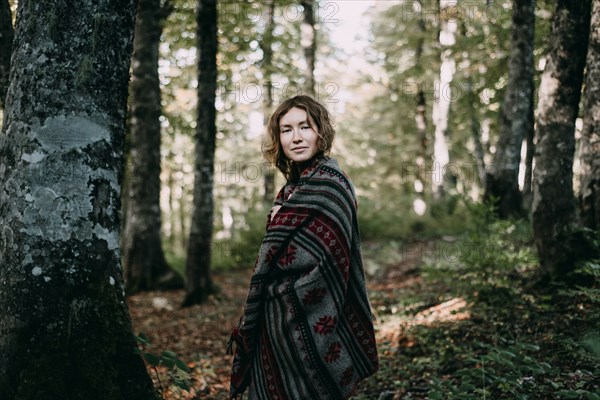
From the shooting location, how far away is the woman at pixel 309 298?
7.10 ft

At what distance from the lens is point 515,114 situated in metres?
9.48

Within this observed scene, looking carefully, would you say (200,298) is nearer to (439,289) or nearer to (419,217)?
(439,289)

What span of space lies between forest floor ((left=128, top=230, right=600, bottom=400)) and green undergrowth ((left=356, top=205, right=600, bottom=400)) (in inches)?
0.4

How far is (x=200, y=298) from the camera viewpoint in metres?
8.84

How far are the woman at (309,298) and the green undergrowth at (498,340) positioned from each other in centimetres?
123

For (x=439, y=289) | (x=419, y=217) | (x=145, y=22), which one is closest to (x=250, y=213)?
(x=419, y=217)

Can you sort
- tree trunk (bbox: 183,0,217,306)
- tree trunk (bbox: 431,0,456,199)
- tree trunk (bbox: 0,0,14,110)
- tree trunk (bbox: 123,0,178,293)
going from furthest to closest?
1. tree trunk (bbox: 431,0,456,199)
2. tree trunk (bbox: 123,0,178,293)
3. tree trunk (bbox: 183,0,217,306)
4. tree trunk (bbox: 0,0,14,110)

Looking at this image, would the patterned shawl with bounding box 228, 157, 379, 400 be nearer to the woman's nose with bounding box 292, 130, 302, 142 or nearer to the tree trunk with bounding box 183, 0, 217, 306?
the woman's nose with bounding box 292, 130, 302, 142

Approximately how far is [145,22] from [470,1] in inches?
395

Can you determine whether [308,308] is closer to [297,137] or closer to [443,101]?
[297,137]

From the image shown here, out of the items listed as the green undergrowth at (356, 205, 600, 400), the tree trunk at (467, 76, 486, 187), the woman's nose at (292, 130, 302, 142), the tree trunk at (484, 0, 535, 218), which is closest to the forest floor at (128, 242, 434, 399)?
the green undergrowth at (356, 205, 600, 400)

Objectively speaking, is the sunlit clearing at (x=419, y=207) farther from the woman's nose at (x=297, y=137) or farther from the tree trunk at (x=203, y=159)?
the woman's nose at (x=297, y=137)

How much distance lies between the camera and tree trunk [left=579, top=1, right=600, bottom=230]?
15.1 ft

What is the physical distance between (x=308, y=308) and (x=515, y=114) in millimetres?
8800
